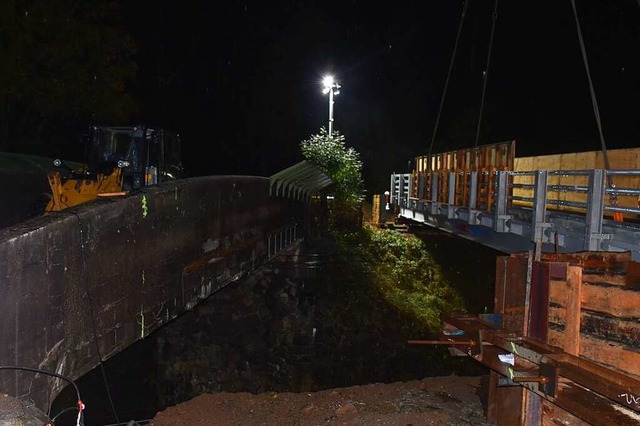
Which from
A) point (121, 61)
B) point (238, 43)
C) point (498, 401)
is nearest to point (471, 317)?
point (498, 401)

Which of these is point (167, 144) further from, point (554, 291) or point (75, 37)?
point (75, 37)

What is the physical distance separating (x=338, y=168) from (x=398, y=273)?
496cm

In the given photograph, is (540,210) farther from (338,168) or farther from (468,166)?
(338,168)

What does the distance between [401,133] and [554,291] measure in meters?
38.4

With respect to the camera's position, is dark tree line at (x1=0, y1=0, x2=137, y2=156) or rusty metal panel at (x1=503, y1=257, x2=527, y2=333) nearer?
rusty metal panel at (x1=503, y1=257, x2=527, y2=333)

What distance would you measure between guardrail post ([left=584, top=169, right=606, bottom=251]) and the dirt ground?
3082mm

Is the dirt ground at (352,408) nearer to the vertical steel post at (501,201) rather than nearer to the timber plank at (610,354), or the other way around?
the vertical steel post at (501,201)

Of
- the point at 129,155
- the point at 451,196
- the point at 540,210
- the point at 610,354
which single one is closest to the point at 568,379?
the point at 610,354

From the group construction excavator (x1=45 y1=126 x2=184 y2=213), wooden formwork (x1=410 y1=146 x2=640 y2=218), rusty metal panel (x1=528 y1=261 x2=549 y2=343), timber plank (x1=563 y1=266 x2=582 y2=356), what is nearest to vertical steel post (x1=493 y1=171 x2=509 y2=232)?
Result: wooden formwork (x1=410 y1=146 x2=640 y2=218)

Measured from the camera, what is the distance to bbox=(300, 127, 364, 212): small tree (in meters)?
22.3

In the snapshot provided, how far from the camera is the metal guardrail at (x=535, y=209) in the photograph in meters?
6.87

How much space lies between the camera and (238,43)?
3838cm

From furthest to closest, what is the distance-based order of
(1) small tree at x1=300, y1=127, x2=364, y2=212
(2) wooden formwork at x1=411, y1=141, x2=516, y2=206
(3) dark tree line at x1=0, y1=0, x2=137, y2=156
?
(1) small tree at x1=300, y1=127, x2=364, y2=212, (3) dark tree line at x1=0, y1=0, x2=137, y2=156, (2) wooden formwork at x1=411, y1=141, x2=516, y2=206

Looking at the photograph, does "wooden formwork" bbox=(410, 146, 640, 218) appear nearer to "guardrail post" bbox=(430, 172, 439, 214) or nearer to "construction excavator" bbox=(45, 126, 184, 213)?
"guardrail post" bbox=(430, 172, 439, 214)
